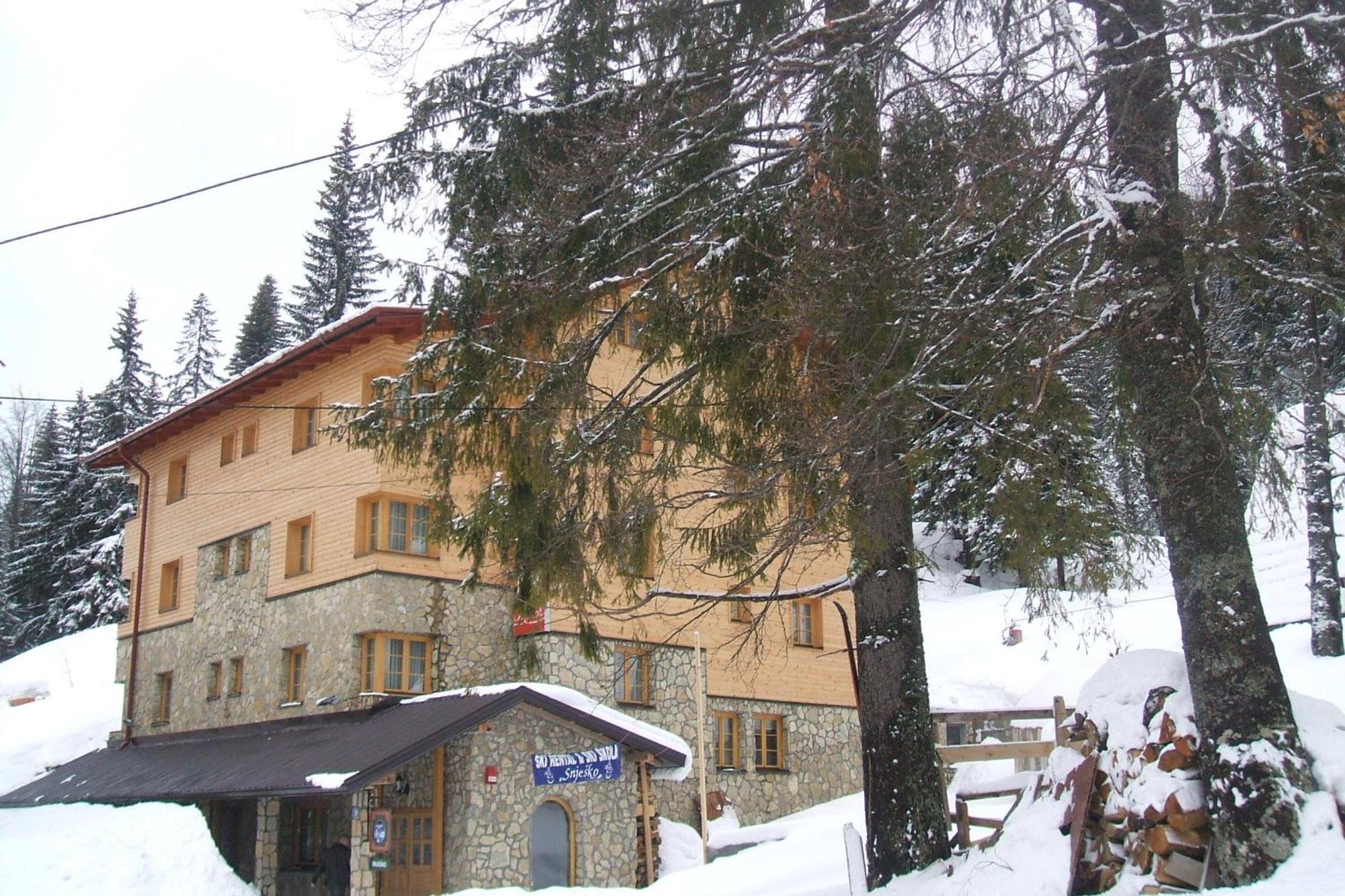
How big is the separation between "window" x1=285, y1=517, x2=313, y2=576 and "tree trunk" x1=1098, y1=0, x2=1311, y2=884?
18.6 m

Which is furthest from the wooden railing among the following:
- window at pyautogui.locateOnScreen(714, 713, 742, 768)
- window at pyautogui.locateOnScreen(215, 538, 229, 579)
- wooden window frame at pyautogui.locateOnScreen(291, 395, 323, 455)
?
window at pyautogui.locateOnScreen(215, 538, 229, 579)

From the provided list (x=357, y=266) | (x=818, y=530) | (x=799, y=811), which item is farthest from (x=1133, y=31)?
(x=357, y=266)

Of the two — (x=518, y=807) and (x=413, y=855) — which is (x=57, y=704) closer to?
(x=413, y=855)

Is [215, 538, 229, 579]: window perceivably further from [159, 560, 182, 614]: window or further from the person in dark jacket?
the person in dark jacket

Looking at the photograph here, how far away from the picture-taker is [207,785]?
62.1 ft

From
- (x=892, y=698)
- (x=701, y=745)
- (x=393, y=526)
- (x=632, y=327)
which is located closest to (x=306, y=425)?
(x=393, y=526)

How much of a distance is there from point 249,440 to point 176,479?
3.83m

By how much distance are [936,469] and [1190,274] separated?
3583mm

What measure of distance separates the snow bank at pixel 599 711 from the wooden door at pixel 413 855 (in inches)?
79.2

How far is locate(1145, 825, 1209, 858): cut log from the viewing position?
629 cm

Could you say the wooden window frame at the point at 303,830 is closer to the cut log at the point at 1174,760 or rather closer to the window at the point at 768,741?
the window at the point at 768,741

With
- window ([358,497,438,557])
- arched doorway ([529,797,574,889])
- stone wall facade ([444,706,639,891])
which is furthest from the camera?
window ([358,497,438,557])

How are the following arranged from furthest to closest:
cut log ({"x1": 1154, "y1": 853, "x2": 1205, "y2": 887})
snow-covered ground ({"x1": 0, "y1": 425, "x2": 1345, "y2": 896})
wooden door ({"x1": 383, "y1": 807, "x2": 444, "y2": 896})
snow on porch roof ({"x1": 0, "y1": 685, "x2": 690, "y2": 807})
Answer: wooden door ({"x1": 383, "y1": 807, "x2": 444, "y2": 896}) < snow on porch roof ({"x1": 0, "y1": 685, "x2": 690, "y2": 807}) < snow-covered ground ({"x1": 0, "y1": 425, "x2": 1345, "y2": 896}) < cut log ({"x1": 1154, "y1": 853, "x2": 1205, "y2": 887})

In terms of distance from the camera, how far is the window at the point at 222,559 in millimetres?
24984
